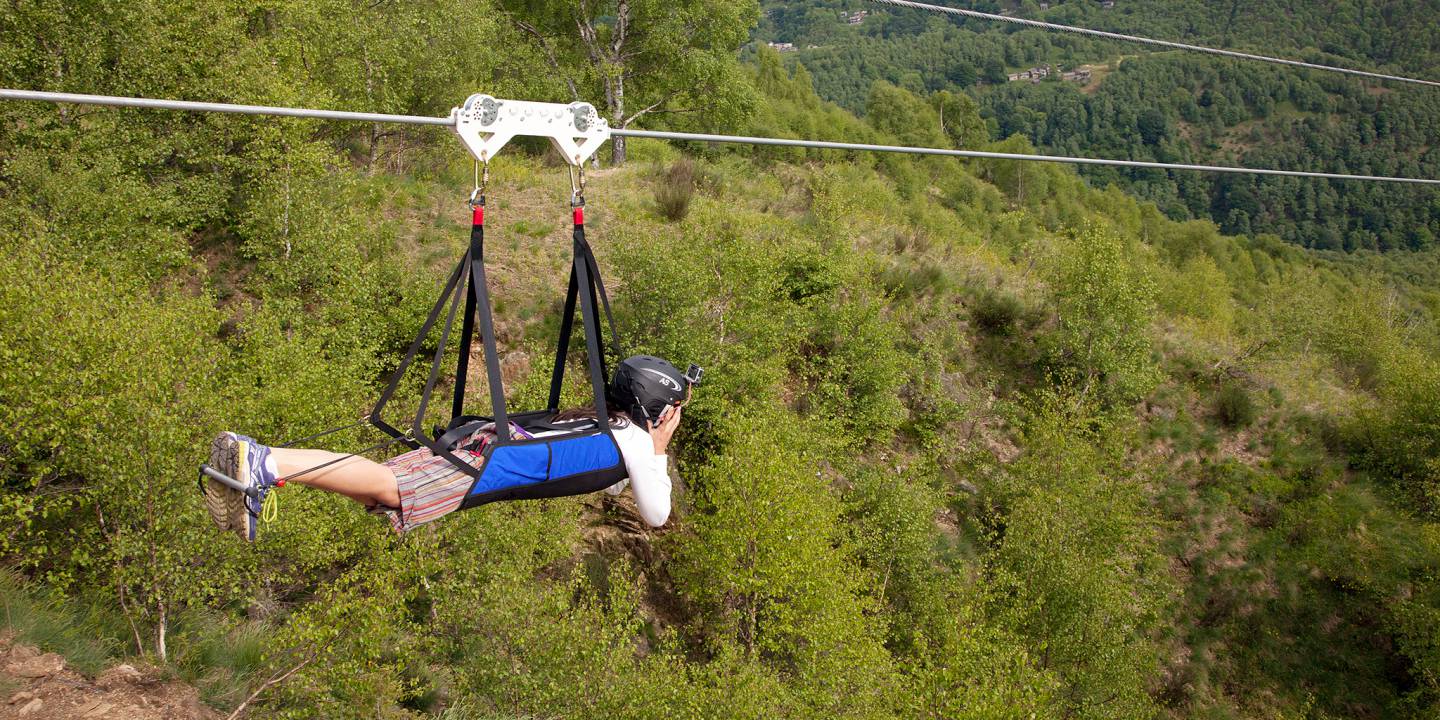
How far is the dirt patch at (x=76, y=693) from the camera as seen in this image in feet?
25.2

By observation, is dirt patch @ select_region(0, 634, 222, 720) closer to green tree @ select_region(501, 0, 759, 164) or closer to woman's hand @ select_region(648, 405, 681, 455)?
woman's hand @ select_region(648, 405, 681, 455)

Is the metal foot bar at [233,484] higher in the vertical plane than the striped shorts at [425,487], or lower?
higher

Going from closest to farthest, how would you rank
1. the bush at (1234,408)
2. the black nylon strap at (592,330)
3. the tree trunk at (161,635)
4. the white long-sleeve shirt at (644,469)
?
the black nylon strap at (592,330)
the white long-sleeve shirt at (644,469)
the tree trunk at (161,635)
the bush at (1234,408)

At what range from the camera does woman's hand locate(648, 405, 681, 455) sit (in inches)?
223

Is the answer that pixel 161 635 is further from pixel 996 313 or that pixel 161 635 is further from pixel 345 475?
pixel 996 313

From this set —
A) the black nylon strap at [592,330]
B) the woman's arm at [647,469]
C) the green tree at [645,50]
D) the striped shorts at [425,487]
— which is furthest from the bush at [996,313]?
the striped shorts at [425,487]

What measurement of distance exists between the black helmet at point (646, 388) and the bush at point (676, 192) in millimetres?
22099

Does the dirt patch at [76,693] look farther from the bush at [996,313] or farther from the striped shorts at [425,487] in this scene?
the bush at [996,313]

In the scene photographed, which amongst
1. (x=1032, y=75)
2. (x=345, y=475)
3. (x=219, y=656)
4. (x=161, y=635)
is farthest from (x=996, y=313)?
(x=1032, y=75)

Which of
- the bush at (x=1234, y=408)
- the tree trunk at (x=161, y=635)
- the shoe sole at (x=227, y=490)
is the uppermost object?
the shoe sole at (x=227, y=490)

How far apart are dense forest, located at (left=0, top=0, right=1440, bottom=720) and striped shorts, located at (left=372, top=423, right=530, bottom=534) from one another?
5.62 m

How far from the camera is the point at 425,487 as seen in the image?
4773 millimetres

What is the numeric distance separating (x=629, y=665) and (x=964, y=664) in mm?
8009

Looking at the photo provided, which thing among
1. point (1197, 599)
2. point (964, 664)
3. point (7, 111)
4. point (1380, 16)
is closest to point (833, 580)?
point (964, 664)
